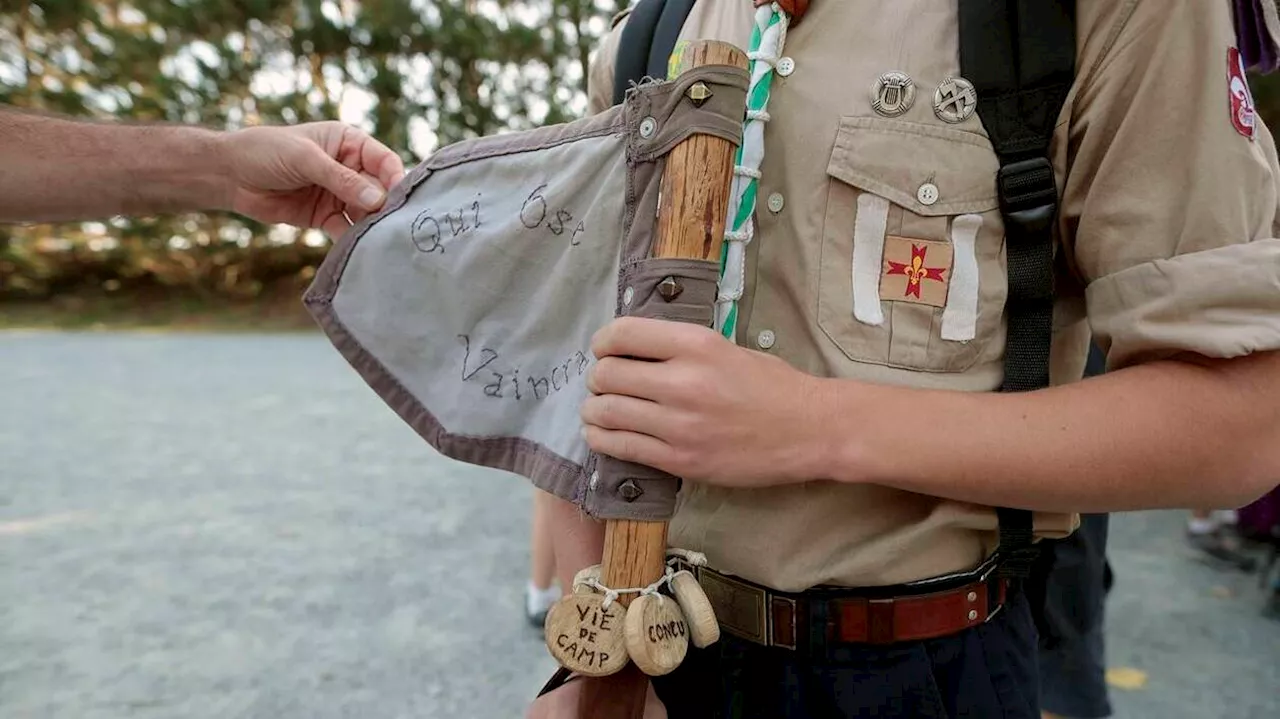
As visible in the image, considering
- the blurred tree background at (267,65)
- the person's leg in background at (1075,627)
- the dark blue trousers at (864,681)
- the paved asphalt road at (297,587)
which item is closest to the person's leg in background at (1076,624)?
the person's leg in background at (1075,627)

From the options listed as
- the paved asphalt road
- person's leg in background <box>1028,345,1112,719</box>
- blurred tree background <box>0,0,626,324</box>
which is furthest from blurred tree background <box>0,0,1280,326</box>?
person's leg in background <box>1028,345,1112,719</box>

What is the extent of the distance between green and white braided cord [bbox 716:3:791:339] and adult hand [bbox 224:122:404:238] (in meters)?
0.56

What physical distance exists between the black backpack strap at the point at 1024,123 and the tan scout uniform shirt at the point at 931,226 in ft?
0.07

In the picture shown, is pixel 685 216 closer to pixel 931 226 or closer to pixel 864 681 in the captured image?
pixel 931 226

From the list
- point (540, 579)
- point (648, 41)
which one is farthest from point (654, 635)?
point (540, 579)

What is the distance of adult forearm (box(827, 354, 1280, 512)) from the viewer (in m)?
0.94

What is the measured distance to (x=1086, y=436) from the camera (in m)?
0.95

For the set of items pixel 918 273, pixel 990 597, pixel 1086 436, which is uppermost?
pixel 918 273

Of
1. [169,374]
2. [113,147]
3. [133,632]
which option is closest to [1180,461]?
[113,147]

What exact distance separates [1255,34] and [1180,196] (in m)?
0.36

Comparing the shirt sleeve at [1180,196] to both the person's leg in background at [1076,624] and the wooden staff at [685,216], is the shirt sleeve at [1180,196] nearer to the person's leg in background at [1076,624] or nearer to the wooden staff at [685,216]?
the wooden staff at [685,216]

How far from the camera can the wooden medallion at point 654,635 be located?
0.91 meters

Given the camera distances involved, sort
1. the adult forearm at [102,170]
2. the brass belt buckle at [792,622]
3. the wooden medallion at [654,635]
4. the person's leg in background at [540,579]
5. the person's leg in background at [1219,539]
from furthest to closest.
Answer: the person's leg in background at [1219,539] → the person's leg in background at [540,579] → the adult forearm at [102,170] → the brass belt buckle at [792,622] → the wooden medallion at [654,635]

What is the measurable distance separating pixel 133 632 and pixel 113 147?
225 cm
